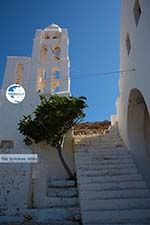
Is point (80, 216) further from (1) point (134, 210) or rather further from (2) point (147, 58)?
(2) point (147, 58)

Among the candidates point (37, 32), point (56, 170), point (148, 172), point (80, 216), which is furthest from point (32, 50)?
point (80, 216)

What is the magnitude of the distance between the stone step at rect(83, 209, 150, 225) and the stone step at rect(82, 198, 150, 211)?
25cm

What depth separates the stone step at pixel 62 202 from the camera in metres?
6.52

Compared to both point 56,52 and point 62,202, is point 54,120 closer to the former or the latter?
point 62,202

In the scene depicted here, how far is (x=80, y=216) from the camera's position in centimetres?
594

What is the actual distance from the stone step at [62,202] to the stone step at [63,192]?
39 cm

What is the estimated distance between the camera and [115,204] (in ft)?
20.4

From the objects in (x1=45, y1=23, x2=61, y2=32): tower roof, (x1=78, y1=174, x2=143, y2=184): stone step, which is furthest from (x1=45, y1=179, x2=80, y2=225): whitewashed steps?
(x1=45, y1=23, x2=61, y2=32): tower roof

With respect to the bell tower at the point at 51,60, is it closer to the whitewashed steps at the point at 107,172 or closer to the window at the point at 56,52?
the window at the point at 56,52

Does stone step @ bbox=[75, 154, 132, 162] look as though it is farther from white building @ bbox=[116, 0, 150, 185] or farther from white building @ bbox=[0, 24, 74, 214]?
A: white building @ bbox=[0, 24, 74, 214]

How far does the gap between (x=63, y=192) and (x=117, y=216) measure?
200 cm

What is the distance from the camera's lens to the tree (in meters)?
9.52

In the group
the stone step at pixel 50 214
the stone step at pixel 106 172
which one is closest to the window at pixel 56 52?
the stone step at pixel 106 172

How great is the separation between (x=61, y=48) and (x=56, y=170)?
25.2ft
